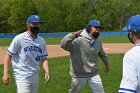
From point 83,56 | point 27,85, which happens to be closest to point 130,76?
point 27,85

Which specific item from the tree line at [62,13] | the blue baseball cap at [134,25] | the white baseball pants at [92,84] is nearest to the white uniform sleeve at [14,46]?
the white baseball pants at [92,84]

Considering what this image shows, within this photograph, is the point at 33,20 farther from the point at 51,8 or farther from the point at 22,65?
the point at 51,8

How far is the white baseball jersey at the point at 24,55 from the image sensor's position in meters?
6.61

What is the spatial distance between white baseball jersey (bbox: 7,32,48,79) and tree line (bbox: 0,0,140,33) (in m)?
69.5

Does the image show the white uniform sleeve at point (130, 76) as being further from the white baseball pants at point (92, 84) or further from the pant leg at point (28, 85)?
the white baseball pants at point (92, 84)

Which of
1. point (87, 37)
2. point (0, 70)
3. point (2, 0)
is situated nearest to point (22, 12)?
point (2, 0)

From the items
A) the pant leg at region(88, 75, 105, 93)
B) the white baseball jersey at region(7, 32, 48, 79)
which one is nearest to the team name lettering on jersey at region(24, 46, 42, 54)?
the white baseball jersey at region(7, 32, 48, 79)

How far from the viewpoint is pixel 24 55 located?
21.8 ft

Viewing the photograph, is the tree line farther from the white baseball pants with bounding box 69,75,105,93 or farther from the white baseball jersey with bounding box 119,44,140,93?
the white baseball jersey with bounding box 119,44,140,93

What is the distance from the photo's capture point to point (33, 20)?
22.4ft

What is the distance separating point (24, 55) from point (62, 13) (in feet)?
252

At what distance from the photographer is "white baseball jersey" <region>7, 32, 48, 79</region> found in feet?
21.7

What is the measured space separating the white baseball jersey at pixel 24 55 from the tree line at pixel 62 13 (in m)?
69.5

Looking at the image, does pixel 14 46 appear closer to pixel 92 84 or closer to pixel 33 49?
pixel 33 49
